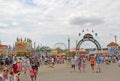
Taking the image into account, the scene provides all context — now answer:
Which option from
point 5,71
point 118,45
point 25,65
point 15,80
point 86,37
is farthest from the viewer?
point 118,45

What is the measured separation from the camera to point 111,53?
2960 inches

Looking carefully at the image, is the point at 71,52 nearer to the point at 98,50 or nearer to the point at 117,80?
the point at 98,50

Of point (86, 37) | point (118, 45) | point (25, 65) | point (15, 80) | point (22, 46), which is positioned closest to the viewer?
point (15, 80)

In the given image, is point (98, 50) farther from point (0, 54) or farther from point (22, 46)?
point (0, 54)

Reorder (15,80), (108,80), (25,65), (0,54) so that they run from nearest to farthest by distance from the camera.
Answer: (15,80)
(108,80)
(25,65)
(0,54)

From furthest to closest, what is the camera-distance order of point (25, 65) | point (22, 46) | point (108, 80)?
point (22, 46), point (25, 65), point (108, 80)

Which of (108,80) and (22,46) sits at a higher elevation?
(22,46)

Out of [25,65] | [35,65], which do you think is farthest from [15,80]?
[25,65]

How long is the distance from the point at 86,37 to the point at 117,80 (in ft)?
182

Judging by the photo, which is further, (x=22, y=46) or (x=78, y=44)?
(x=78, y=44)

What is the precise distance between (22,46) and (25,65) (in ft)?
107

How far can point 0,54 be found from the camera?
145ft

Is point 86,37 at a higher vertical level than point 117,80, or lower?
higher

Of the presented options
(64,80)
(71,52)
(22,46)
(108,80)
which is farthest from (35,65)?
(71,52)
